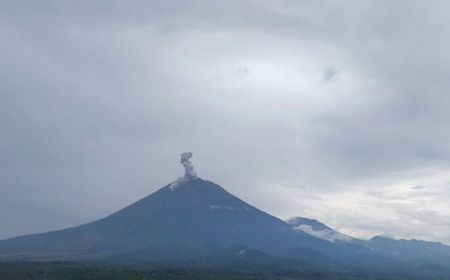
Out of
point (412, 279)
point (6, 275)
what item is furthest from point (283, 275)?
point (6, 275)

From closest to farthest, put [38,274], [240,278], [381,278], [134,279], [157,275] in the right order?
[134,279]
[38,274]
[157,275]
[240,278]
[381,278]

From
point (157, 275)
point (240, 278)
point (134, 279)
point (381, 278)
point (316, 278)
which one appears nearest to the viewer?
point (134, 279)

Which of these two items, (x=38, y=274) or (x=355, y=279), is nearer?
(x=38, y=274)

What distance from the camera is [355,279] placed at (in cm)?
17175

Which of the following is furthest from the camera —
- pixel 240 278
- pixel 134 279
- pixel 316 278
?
pixel 316 278

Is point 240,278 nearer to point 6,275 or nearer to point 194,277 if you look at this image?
point 194,277

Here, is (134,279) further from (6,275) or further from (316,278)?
(316,278)

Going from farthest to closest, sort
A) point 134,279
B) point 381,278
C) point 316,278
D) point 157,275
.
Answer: point 381,278, point 316,278, point 157,275, point 134,279

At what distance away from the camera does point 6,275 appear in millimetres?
107625

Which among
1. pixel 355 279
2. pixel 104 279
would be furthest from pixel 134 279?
pixel 355 279

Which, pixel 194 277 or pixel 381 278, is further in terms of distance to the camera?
pixel 381 278

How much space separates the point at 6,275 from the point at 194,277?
39909 mm

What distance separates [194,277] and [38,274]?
32.0 metres

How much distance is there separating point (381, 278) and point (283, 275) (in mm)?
33422
